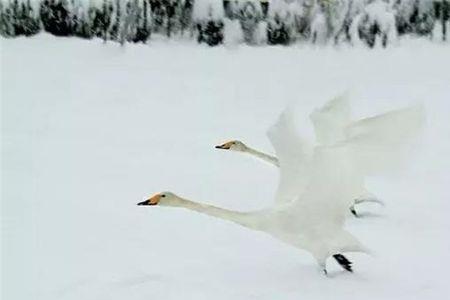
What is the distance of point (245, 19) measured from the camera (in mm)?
1891

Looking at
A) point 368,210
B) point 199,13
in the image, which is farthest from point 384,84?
point 368,210

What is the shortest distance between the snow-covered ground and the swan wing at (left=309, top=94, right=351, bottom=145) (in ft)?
0.26

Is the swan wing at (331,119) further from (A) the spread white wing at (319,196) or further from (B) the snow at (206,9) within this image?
(B) the snow at (206,9)

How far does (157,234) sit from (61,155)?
337mm

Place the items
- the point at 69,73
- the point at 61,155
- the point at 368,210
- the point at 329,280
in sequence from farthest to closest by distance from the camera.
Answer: the point at 69,73 → the point at 61,155 → the point at 368,210 → the point at 329,280

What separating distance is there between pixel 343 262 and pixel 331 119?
6.5 inches

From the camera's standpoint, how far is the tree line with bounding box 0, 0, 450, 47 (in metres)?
1.82

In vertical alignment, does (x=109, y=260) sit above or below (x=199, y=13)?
below

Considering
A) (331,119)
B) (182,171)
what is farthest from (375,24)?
(331,119)

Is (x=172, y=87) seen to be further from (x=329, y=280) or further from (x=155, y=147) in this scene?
(x=329, y=280)

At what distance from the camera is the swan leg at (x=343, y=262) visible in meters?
0.97

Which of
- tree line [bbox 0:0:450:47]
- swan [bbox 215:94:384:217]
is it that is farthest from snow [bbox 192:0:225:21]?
swan [bbox 215:94:384:217]

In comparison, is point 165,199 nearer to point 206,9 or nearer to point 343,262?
point 343,262

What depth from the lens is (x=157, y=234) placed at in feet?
3.50
